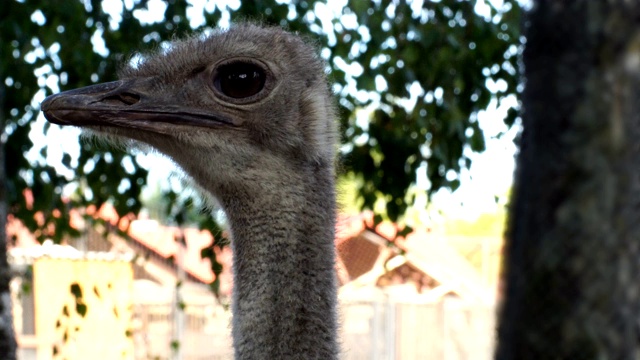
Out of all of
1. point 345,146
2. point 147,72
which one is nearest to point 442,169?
point 345,146

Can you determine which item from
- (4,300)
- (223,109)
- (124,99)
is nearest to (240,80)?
(223,109)

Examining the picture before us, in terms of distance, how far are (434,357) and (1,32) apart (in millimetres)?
9892

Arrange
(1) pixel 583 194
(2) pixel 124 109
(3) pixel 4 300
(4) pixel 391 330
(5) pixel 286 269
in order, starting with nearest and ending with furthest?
1. (1) pixel 583 194
2. (5) pixel 286 269
3. (2) pixel 124 109
4. (3) pixel 4 300
5. (4) pixel 391 330

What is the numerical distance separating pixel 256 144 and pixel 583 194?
1.91 m

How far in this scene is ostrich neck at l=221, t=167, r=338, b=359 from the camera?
2369 mm

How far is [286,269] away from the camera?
2.45 metres

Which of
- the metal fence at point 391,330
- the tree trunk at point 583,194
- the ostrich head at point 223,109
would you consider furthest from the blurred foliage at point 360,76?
the metal fence at point 391,330

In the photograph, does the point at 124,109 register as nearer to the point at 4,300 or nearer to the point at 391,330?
the point at 4,300

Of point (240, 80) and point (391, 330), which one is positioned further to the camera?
point (391, 330)

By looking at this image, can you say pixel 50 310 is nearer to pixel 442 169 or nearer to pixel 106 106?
pixel 442 169

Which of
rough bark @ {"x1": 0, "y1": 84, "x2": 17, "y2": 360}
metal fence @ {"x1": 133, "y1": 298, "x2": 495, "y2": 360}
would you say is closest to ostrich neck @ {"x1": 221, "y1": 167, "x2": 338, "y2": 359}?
rough bark @ {"x1": 0, "y1": 84, "x2": 17, "y2": 360}

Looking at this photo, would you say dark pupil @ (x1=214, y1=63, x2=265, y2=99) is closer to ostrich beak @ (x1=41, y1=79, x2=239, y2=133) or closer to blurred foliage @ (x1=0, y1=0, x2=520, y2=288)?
ostrich beak @ (x1=41, y1=79, x2=239, y2=133)

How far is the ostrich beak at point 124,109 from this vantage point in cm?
260

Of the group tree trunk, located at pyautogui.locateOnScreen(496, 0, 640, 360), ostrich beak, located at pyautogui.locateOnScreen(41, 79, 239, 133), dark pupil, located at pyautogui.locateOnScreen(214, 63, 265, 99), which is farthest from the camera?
dark pupil, located at pyautogui.locateOnScreen(214, 63, 265, 99)
